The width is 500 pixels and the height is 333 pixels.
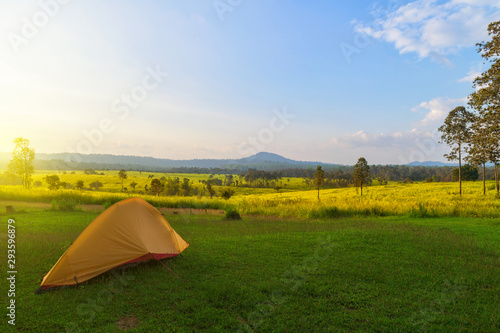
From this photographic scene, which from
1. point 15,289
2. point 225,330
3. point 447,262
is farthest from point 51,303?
point 447,262

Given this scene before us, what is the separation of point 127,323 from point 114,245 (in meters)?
3.11

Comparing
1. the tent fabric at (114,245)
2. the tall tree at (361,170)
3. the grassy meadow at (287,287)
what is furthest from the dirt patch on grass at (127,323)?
the tall tree at (361,170)

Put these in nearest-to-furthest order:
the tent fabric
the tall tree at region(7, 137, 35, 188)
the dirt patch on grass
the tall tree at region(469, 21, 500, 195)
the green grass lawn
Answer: the dirt patch on grass, the green grass lawn, the tent fabric, the tall tree at region(469, 21, 500, 195), the tall tree at region(7, 137, 35, 188)

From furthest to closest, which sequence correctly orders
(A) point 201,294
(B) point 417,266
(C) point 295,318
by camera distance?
(B) point 417,266 → (A) point 201,294 → (C) point 295,318

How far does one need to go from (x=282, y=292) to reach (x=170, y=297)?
8.79ft

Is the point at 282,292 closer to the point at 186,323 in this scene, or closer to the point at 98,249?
the point at 186,323

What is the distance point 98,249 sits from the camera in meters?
7.91

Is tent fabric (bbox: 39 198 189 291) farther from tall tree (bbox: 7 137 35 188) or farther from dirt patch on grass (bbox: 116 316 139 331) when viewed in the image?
tall tree (bbox: 7 137 35 188)

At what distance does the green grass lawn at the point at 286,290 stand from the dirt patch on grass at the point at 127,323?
0.06 m

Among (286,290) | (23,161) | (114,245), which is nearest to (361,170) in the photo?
(286,290)

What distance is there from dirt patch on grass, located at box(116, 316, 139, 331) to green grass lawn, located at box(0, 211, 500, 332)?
0.18 ft

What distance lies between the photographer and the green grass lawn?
5520 millimetres

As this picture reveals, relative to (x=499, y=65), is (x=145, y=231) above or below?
below

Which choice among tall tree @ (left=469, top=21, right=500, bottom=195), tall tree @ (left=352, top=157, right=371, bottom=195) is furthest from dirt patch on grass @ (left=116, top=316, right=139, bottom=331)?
tall tree @ (left=352, top=157, right=371, bottom=195)
